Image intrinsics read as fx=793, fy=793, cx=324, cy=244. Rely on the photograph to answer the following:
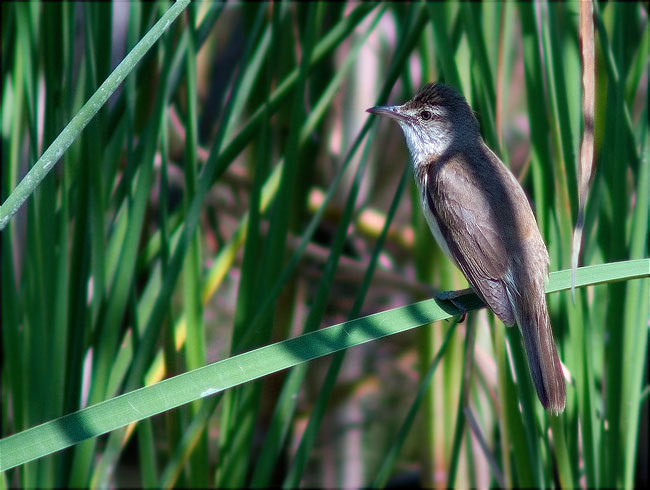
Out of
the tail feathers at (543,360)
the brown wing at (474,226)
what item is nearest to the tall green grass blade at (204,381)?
the tail feathers at (543,360)

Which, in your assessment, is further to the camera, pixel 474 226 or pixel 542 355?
pixel 474 226

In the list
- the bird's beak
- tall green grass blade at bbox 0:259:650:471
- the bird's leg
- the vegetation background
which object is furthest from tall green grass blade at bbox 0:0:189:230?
the bird's beak

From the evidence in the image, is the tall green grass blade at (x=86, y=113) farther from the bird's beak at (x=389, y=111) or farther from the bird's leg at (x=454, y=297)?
the bird's beak at (x=389, y=111)

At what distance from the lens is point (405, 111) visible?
2648 millimetres

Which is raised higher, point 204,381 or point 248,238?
point 248,238

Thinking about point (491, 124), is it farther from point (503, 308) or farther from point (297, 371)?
point (297, 371)

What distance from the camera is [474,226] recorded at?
2.21 meters

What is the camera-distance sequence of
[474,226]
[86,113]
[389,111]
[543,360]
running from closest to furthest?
1. [86,113]
2. [543,360]
3. [474,226]
4. [389,111]

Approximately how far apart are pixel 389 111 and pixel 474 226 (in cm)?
51

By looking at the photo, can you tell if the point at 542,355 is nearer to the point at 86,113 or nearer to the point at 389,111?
the point at 389,111

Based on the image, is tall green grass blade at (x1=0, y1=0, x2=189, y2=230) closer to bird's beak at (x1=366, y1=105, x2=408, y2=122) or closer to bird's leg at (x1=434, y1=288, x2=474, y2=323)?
bird's leg at (x1=434, y1=288, x2=474, y2=323)

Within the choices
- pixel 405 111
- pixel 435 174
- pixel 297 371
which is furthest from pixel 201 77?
pixel 297 371

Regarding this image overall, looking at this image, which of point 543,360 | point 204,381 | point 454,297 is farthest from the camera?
point 454,297

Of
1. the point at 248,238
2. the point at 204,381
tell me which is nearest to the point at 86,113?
the point at 204,381
